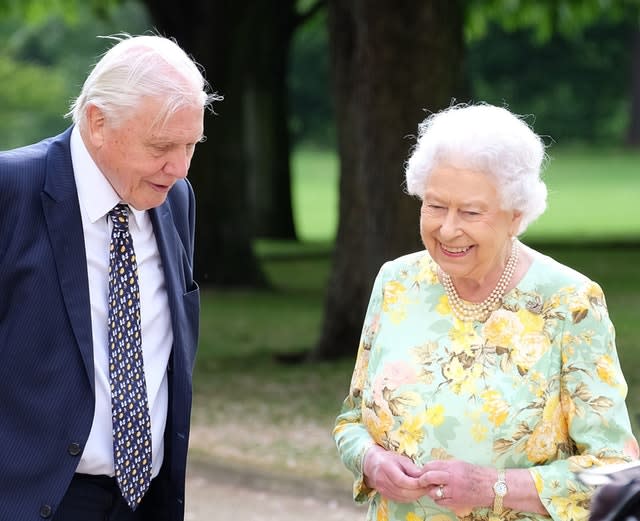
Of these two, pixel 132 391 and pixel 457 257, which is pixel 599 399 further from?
pixel 132 391

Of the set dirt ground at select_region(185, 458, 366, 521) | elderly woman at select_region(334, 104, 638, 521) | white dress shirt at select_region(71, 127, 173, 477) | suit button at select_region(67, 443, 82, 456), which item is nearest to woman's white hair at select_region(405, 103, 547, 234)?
elderly woman at select_region(334, 104, 638, 521)

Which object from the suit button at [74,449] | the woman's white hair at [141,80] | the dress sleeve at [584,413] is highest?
the woman's white hair at [141,80]

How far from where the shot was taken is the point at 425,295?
11.5 feet

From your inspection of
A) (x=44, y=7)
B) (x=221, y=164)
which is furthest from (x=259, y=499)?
(x=44, y=7)

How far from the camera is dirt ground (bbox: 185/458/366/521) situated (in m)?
7.34

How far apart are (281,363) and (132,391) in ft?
27.4

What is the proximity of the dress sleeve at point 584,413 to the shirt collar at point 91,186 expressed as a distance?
115cm

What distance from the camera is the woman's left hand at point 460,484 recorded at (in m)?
3.25

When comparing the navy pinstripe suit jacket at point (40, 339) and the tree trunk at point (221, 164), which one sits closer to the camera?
the navy pinstripe suit jacket at point (40, 339)

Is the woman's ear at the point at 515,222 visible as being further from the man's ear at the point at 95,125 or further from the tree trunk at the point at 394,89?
the tree trunk at the point at 394,89

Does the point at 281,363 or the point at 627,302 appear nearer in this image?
the point at 281,363

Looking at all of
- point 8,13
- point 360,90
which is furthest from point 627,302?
point 8,13

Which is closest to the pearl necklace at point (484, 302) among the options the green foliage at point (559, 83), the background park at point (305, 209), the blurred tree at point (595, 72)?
the background park at point (305, 209)

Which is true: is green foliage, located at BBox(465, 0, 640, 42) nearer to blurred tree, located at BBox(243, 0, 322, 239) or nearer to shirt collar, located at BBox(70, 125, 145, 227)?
blurred tree, located at BBox(243, 0, 322, 239)
